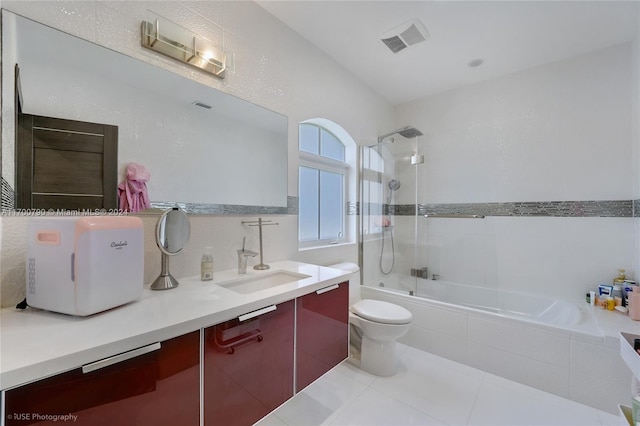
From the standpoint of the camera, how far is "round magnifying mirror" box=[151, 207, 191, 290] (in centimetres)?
121

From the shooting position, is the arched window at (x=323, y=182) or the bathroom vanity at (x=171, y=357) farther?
the arched window at (x=323, y=182)

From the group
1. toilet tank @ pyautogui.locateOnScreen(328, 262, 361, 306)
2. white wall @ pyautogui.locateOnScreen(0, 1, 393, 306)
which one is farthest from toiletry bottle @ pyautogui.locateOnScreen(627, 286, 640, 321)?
white wall @ pyautogui.locateOnScreen(0, 1, 393, 306)

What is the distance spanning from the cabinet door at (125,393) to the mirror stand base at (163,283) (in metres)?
0.46

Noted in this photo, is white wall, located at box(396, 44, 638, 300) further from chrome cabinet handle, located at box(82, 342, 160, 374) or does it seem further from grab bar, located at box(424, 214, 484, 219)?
chrome cabinet handle, located at box(82, 342, 160, 374)

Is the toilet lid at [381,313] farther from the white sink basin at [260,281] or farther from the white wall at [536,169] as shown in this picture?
the white wall at [536,169]

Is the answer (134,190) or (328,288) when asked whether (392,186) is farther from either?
(134,190)

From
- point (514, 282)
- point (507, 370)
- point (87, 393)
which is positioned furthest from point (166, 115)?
point (514, 282)

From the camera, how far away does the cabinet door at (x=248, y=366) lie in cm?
91

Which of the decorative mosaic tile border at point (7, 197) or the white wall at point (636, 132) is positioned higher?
the white wall at point (636, 132)

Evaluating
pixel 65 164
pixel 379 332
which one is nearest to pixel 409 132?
pixel 379 332

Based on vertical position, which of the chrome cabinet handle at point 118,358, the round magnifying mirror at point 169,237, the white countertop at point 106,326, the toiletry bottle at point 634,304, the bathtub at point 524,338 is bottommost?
the bathtub at point 524,338

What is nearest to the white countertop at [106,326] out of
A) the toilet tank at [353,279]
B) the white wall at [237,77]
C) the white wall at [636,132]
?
the white wall at [237,77]

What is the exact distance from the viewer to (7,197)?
37.5 inches

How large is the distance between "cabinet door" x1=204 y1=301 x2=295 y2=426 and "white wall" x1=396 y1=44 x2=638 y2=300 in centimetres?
215
